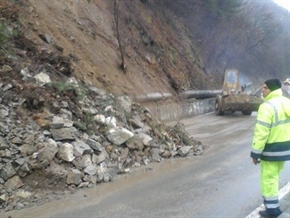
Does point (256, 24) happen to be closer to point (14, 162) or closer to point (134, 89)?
point (134, 89)

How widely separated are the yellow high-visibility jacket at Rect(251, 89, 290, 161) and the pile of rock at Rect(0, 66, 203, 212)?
3366mm

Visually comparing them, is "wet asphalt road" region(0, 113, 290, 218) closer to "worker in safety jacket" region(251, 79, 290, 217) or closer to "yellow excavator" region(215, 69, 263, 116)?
"worker in safety jacket" region(251, 79, 290, 217)

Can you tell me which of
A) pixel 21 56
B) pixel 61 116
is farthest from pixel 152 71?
pixel 61 116

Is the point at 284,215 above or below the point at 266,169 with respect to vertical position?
below

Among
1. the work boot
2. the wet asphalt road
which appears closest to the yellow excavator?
the wet asphalt road

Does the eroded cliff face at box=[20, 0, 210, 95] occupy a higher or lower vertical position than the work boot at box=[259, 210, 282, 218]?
higher

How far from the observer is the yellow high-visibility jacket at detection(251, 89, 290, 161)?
488 cm

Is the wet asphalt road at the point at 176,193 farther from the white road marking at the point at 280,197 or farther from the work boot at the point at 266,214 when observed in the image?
the work boot at the point at 266,214

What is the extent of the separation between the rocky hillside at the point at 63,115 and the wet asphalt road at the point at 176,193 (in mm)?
383

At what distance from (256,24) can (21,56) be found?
37.2 metres

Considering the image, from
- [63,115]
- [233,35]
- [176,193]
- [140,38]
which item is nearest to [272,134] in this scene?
[176,193]

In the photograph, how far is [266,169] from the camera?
4984 mm

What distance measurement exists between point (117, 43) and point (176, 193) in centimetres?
1282

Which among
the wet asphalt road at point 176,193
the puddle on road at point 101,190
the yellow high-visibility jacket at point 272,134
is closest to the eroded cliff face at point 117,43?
the puddle on road at point 101,190
